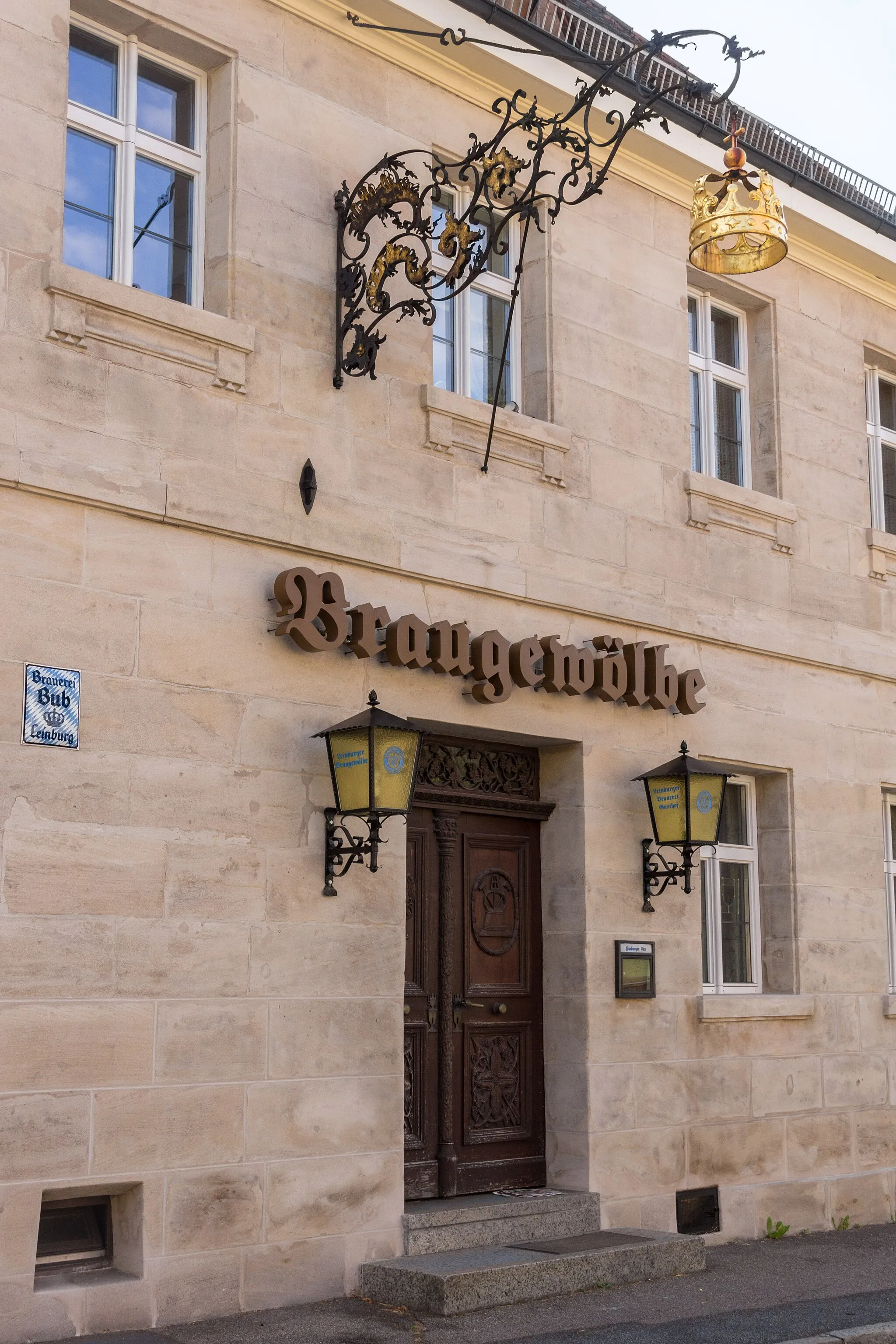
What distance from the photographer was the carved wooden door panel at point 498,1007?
31.2 feet

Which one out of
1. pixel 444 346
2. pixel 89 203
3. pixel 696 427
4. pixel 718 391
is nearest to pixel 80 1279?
pixel 89 203

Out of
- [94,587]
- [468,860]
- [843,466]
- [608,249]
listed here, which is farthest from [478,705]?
[843,466]

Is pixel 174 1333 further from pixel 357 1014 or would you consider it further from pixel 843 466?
pixel 843 466

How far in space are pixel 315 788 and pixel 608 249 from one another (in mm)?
4520

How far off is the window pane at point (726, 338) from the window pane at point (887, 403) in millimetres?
Result: 1768

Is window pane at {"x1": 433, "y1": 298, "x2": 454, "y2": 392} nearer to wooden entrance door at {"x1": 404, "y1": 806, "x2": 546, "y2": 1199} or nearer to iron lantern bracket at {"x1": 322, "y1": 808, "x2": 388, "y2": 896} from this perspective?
wooden entrance door at {"x1": 404, "y1": 806, "x2": 546, "y2": 1199}

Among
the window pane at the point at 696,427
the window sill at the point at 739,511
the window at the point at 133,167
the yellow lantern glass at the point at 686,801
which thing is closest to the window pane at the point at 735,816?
the yellow lantern glass at the point at 686,801

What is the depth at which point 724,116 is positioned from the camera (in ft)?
37.2

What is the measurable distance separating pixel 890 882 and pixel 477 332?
537 centimetres

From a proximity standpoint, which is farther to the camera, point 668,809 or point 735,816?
point 735,816

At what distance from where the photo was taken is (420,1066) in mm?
9250

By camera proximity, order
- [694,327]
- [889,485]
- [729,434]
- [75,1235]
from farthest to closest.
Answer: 1. [889,485]
2. [729,434]
3. [694,327]
4. [75,1235]

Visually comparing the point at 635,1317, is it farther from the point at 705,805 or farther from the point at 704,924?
the point at 704,924

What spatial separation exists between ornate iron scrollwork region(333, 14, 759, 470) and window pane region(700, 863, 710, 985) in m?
3.38
